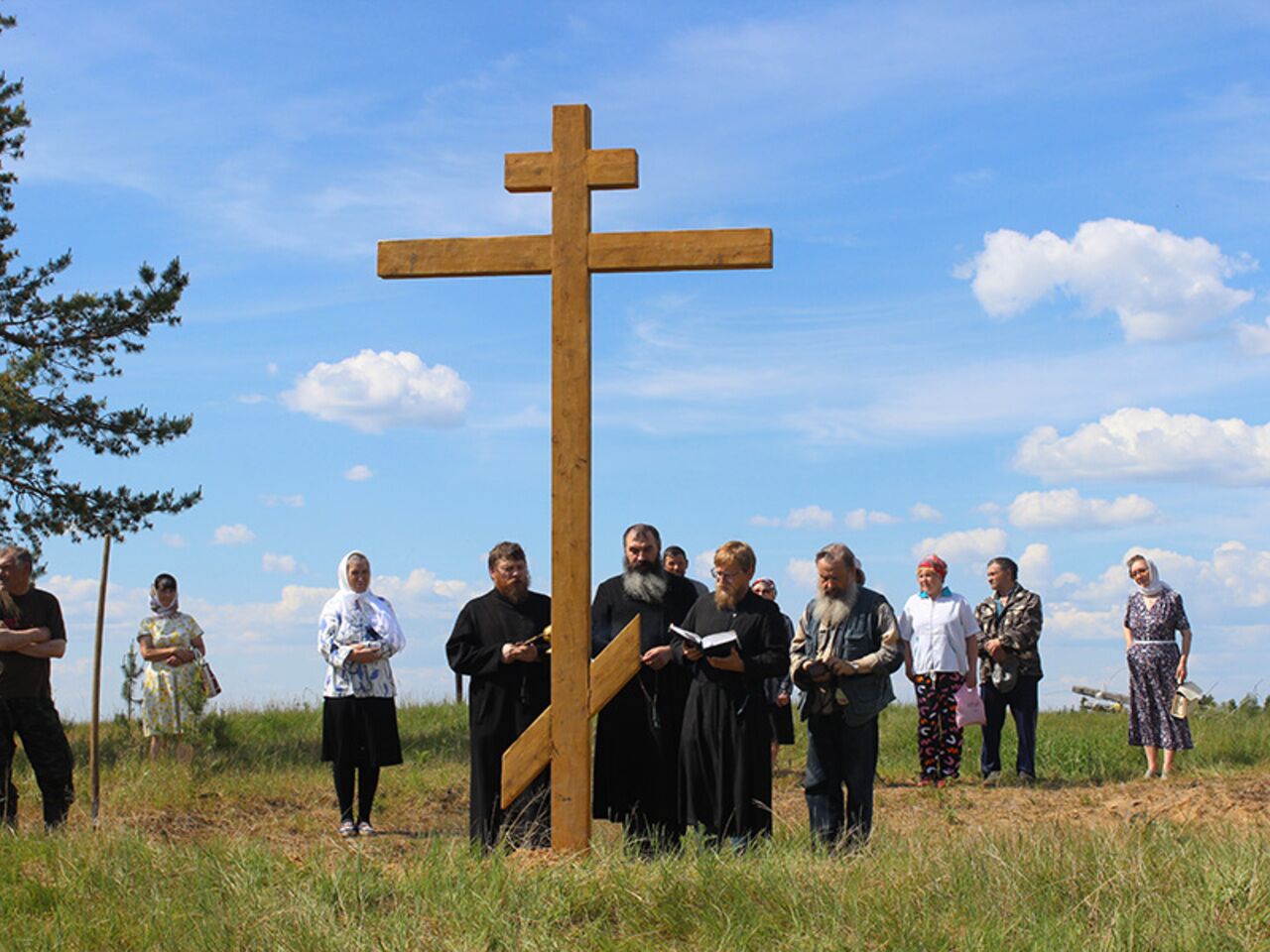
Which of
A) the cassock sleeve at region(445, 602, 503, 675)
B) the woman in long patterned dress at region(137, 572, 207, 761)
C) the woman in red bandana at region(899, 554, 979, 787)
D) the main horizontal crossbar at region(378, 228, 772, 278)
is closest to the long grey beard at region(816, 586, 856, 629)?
the cassock sleeve at region(445, 602, 503, 675)

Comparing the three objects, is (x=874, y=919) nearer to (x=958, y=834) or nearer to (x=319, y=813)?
(x=958, y=834)

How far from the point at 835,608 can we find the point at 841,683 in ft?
1.41

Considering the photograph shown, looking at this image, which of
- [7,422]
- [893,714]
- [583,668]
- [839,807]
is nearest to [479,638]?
[583,668]

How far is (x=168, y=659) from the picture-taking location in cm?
1404

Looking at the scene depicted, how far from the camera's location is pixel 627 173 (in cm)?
783

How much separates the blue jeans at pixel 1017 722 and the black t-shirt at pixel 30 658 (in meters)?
7.89

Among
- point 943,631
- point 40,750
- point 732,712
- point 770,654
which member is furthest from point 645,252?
point 943,631

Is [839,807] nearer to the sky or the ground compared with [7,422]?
nearer to the ground

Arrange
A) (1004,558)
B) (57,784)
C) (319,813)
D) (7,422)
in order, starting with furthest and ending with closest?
1. (7,422)
2. (1004,558)
3. (319,813)
4. (57,784)

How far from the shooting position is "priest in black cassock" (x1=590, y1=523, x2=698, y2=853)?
8.81 m

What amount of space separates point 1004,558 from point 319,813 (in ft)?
21.2

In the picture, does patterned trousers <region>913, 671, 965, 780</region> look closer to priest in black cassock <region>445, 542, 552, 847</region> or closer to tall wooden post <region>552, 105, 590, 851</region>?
priest in black cassock <region>445, 542, 552, 847</region>

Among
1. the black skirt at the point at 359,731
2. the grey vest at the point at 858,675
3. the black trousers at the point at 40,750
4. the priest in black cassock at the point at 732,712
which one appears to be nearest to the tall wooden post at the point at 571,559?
the priest in black cassock at the point at 732,712

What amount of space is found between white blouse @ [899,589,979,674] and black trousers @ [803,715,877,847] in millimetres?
4107
